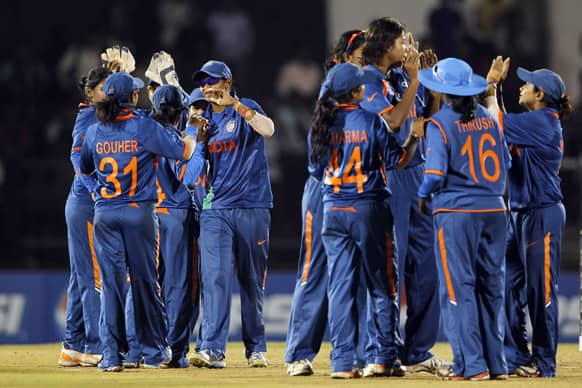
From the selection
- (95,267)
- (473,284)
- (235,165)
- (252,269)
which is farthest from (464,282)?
(95,267)

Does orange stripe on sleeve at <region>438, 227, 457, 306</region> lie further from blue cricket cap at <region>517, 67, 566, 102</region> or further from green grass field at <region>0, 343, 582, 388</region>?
blue cricket cap at <region>517, 67, 566, 102</region>

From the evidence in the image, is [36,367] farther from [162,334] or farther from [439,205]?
[439,205]

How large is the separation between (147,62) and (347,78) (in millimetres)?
10640

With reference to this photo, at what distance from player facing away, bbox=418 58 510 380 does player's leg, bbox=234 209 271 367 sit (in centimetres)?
191

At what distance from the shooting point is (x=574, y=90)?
763 inches

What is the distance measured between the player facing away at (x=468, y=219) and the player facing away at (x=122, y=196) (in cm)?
218

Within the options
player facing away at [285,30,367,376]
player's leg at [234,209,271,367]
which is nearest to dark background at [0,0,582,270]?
player's leg at [234,209,271,367]

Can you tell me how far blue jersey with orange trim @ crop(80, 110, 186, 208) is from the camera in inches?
379

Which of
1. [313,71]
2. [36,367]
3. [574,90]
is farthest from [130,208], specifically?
[574,90]

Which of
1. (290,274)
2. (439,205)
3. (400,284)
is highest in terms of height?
(439,205)

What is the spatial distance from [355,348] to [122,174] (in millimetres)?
2288

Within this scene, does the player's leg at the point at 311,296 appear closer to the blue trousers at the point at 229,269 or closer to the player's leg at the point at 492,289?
the blue trousers at the point at 229,269

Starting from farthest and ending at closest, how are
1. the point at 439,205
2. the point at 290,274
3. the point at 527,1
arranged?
the point at 527,1, the point at 290,274, the point at 439,205

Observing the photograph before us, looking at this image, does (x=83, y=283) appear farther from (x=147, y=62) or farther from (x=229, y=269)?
(x=147, y=62)
